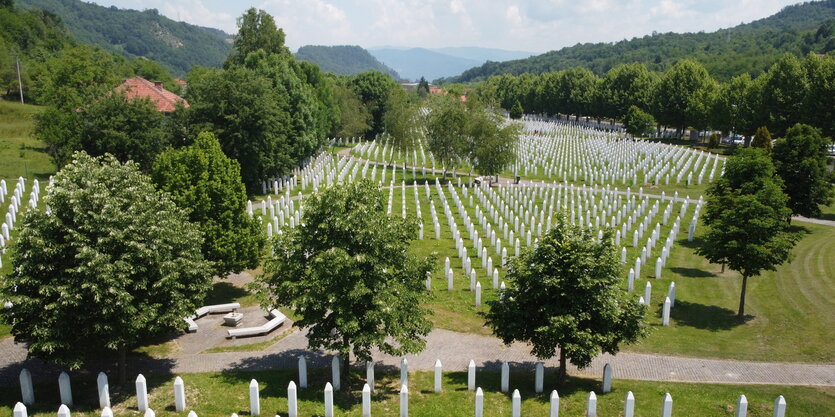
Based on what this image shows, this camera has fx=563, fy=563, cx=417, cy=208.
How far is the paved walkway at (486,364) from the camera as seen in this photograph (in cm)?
1476

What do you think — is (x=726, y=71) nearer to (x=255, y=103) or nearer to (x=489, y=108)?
(x=489, y=108)

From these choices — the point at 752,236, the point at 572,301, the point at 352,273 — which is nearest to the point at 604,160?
the point at 752,236

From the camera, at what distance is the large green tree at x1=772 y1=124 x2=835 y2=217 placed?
94.2 ft

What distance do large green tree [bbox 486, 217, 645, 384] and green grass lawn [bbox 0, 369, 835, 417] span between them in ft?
3.67

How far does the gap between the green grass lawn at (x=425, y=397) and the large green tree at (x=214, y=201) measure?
5.75m

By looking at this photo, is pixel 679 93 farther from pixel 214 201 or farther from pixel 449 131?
pixel 214 201

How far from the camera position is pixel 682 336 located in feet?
58.6

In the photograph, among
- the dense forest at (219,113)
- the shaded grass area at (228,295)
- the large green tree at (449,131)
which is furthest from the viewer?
the large green tree at (449,131)

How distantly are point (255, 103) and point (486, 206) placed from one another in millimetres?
15937

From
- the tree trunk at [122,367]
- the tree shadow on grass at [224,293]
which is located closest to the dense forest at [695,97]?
the tree shadow on grass at [224,293]

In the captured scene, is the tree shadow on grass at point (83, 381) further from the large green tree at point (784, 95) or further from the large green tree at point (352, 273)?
the large green tree at point (784, 95)

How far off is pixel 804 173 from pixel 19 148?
5484 centimetres

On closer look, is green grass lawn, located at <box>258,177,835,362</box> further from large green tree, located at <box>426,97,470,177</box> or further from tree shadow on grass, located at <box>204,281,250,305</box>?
large green tree, located at <box>426,97,470,177</box>

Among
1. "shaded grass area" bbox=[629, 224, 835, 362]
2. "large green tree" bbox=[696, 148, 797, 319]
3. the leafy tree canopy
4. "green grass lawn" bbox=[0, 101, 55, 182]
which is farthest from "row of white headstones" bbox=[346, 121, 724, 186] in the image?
"green grass lawn" bbox=[0, 101, 55, 182]
